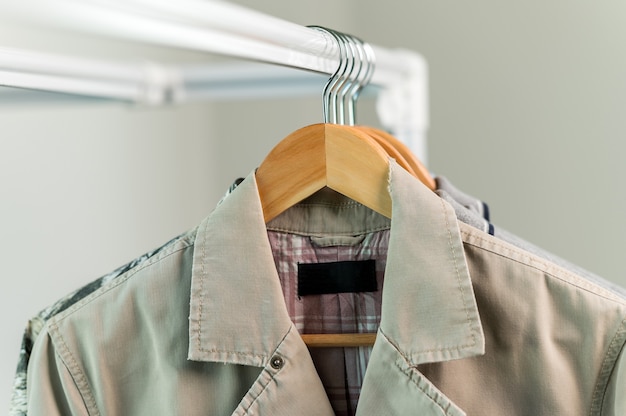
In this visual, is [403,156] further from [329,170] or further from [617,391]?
[617,391]

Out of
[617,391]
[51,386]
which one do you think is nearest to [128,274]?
A: [51,386]

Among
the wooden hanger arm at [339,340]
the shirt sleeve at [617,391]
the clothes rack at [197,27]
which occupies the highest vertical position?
the clothes rack at [197,27]

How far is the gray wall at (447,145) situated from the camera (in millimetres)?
1481

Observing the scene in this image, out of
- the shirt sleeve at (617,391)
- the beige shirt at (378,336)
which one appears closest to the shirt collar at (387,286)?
the beige shirt at (378,336)

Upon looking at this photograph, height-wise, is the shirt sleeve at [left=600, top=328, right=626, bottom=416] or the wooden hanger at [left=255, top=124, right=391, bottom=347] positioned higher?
the wooden hanger at [left=255, top=124, right=391, bottom=347]

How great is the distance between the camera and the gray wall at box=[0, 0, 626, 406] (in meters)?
1.48

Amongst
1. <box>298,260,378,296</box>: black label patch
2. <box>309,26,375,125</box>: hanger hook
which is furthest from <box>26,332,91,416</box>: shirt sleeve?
<box>309,26,375,125</box>: hanger hook

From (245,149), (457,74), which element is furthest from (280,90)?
(245,149)

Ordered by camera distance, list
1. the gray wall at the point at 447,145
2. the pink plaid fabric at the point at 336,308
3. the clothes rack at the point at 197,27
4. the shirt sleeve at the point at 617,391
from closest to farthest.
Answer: the clothes rack at the point at 197,27 → the shirt sleeve at the point at 617,391 → the pink plaid fabric at the point at 336,308 → the gray wall at the point at 447,145

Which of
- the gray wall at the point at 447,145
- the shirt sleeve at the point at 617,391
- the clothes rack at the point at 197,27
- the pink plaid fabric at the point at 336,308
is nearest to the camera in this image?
the clothes rack at the point at 197,27

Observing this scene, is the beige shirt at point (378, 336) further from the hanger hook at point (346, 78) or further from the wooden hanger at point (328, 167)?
the hanger hook at point (346, 78)

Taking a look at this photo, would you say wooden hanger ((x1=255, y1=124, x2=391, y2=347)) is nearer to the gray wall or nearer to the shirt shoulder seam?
the shirt shoulder seam

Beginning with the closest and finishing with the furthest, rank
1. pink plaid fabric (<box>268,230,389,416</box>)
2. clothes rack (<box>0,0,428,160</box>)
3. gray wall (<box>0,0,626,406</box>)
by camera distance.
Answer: clothes rack (<box>0,0,428,160</box>) < pink plaid fabric (<box>268,230,389,416</box>) < gray wall (<box>0,0,626,406</box>)

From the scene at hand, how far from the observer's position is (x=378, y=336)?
0.64m
